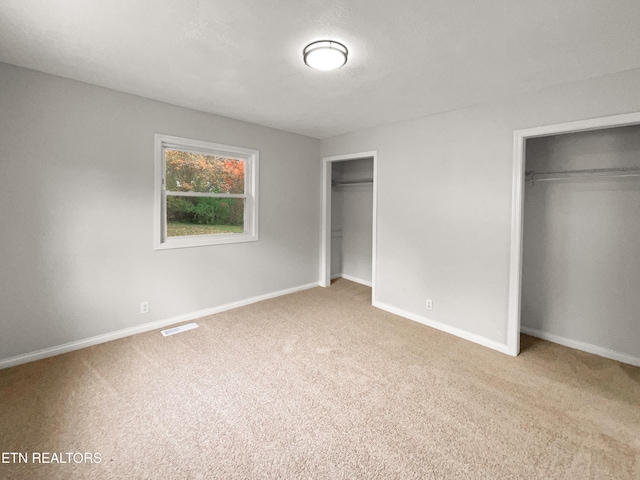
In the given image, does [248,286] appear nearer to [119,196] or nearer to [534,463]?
[119,196]

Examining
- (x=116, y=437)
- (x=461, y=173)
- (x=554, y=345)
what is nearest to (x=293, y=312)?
(x=116, y=437)

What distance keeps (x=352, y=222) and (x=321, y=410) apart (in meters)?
3.86

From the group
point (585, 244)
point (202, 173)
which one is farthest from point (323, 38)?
point (585, 244)

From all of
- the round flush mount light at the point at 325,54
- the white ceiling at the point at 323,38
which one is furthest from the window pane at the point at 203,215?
the round flush mount light at the point at 325,54

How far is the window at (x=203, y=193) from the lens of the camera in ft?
11.0

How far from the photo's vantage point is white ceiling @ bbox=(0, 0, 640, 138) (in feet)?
5.46

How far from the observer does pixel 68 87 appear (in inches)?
105

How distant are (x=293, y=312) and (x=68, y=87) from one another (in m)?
3.26

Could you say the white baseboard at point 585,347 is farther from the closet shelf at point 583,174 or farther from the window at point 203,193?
the window at point 203,193

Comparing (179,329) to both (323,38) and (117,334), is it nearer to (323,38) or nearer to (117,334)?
(117,334)

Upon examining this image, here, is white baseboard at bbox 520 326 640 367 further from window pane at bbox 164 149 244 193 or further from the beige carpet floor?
window pane at bbox 164 149 244 193

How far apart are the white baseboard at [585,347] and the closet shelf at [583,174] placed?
164 cm

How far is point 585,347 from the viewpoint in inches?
115

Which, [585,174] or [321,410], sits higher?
[585,174]
